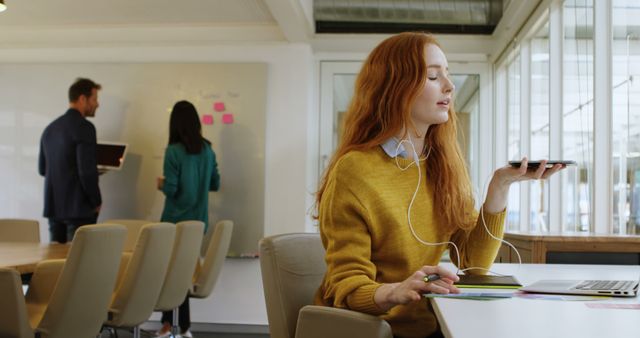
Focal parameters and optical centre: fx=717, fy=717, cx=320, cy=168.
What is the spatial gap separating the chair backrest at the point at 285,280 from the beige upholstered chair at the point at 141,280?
155 centimetres

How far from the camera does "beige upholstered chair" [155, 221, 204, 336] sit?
12.7 ft

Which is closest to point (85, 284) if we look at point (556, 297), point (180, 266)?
point (180, 266)

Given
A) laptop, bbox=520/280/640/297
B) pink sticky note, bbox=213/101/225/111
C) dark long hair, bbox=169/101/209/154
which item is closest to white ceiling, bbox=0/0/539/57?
pink sticky note, bbox=213/101/225/111

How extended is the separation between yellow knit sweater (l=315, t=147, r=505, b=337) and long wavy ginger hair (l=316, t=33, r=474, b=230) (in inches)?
1.6

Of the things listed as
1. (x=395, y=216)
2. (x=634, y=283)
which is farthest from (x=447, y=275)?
(x=634, y=283)

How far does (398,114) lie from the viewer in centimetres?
175

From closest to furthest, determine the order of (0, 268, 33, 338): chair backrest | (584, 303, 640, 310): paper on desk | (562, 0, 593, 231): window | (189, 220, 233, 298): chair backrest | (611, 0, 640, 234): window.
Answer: (584, 303, 640, 310): paper on desk → (0, 268, 33, 338): chair backrest → (611, 0, 640, 234): window → (562, 0, 593, 231): window → (189, 220, 233, 298): chair backrest

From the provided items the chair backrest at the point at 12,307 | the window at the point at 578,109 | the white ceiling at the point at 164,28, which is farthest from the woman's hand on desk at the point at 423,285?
the white ceiling at the point at 164,28

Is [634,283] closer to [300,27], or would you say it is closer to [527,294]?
[527,294]

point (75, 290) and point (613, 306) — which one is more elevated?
point (613, 306)

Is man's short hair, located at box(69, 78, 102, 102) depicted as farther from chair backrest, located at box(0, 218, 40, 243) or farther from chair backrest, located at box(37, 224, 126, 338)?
chair backrest, located at box(37, 224, 126, 338)

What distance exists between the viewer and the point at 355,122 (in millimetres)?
1809

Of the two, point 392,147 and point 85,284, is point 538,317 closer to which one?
point 392,147

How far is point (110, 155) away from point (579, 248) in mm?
3854
